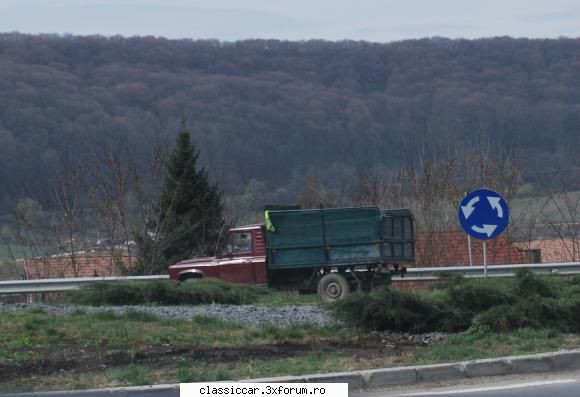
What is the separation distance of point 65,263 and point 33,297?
6.58m

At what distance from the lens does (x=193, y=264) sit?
23.2 meters

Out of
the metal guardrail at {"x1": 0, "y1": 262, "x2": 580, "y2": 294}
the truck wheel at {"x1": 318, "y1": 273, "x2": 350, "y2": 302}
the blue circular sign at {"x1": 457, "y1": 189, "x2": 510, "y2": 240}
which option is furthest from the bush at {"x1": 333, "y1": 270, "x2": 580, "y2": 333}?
the truck wheel at {"x1": 318, "y1": 273, "x2": 350, "y2": 302}

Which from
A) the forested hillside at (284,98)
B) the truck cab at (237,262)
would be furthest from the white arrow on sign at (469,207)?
the forested hillside at (284,98)

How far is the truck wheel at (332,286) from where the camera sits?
21.3 m

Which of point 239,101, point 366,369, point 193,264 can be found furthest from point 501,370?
point 239,101

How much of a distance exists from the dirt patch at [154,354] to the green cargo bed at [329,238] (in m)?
9.09

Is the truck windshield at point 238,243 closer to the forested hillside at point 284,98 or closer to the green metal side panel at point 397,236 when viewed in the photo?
the green metal side panel at point 397,236

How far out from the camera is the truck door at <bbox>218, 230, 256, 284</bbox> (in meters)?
22.3

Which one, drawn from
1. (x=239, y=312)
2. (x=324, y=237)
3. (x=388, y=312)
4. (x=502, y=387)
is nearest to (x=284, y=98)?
(x=324, y=237)

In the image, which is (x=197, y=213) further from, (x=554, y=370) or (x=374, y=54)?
(x=374, y=54)

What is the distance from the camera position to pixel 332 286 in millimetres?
21453

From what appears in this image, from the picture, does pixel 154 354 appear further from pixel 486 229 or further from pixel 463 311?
pixel 486 229

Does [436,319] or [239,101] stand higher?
[239,101]

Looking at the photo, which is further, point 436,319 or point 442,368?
point 436,319
